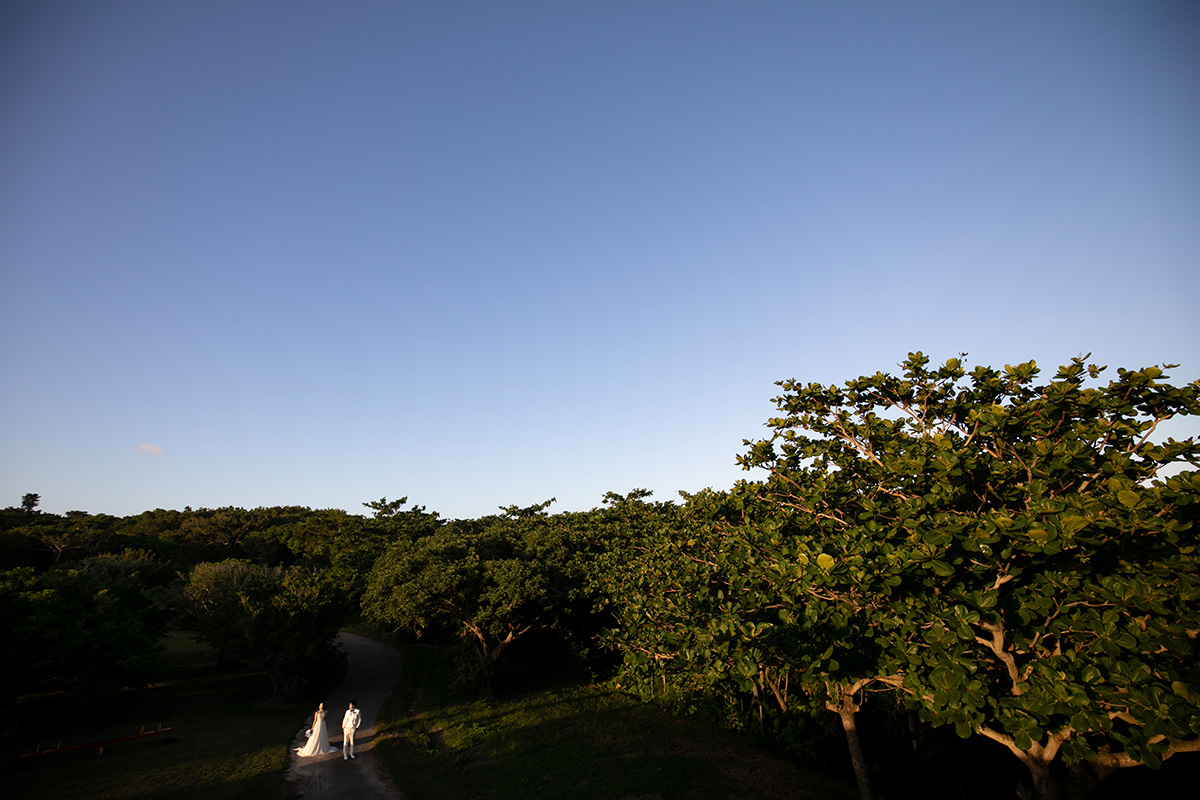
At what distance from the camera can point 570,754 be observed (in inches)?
555

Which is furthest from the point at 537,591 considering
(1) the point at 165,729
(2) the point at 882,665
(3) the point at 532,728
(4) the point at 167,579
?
(4) the point at 167,579

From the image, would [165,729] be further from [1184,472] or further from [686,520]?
[1184,472]

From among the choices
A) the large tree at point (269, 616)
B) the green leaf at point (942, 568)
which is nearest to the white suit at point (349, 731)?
the large tree at point (269, 616)

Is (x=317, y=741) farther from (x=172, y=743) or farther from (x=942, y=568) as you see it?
(x=942, y=568)

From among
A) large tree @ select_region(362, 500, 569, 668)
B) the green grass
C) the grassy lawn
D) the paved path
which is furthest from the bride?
large tree @ select_region(362, 500, 569, 668)

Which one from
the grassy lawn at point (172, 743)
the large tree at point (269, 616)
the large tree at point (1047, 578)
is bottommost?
the grassy lawn at point (172, 743)

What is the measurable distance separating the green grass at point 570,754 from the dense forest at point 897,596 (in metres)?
0.99

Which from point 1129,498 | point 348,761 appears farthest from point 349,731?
point 1129,498

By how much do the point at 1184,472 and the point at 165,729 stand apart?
25.8m

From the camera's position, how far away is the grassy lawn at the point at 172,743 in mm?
12023

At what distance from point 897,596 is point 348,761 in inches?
599

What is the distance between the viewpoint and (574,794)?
1173 cm

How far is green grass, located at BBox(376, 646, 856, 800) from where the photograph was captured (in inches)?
472

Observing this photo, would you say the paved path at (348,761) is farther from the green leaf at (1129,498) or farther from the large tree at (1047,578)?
the green leaf at (1129,498)
